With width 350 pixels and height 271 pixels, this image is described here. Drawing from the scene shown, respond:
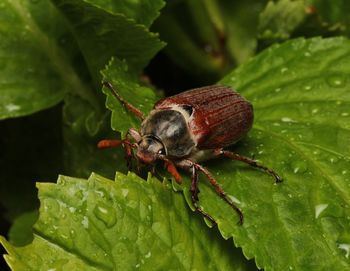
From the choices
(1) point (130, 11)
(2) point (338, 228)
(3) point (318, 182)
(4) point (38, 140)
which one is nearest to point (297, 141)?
(3) point (318, 182)

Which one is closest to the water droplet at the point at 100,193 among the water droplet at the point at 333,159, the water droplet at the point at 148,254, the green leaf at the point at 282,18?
the water droplet at the point at 148,254

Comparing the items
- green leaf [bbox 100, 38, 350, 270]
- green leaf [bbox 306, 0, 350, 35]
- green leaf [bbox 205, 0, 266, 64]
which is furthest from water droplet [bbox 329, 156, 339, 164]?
green leaf [bbox 205, 0, 266, 64]

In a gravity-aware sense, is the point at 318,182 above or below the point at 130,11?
below

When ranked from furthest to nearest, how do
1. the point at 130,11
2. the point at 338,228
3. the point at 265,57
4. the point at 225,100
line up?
the point at 265,57, the point at 130,11, the point at 225,100, the point at 338,228

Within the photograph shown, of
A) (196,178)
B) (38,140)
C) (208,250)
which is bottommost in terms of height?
(38,140)

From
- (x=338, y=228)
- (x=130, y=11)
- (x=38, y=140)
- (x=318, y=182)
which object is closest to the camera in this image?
(x=338, y=228)

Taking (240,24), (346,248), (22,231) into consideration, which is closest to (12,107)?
(22,231)

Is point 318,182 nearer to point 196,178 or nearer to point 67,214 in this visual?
point 196,178
